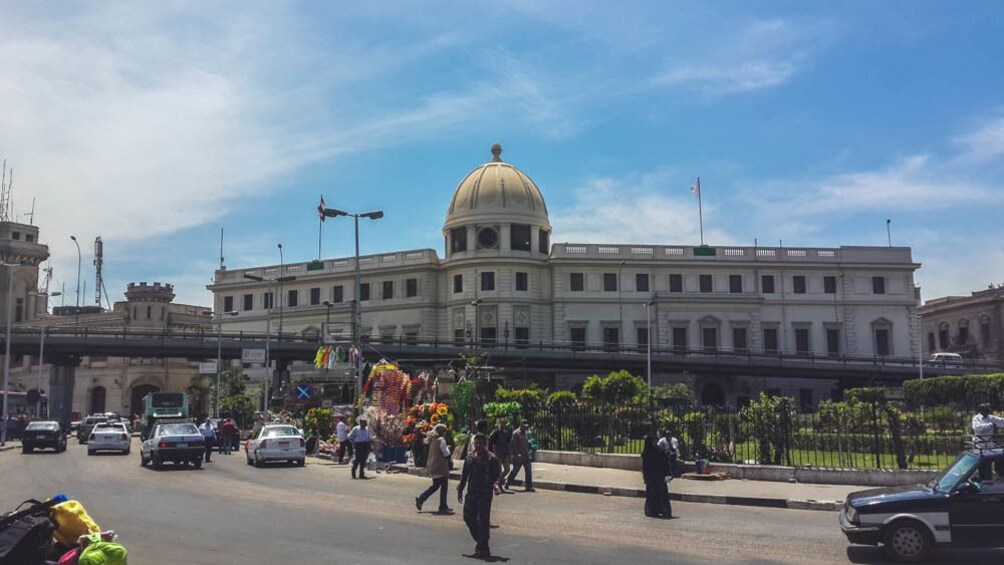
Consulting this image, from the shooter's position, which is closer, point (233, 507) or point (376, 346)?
point (233, 507)

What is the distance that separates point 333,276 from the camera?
80.5m

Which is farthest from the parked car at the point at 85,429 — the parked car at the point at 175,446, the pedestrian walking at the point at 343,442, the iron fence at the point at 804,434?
the iron fence at the point at 804,434

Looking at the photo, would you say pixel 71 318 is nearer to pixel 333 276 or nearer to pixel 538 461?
pixel 333 276

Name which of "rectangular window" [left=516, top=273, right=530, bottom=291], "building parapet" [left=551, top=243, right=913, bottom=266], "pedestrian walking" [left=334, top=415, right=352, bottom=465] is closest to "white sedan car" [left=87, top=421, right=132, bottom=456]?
"pedestrian walking" [left=334, top=415, right=352, bottom=465]

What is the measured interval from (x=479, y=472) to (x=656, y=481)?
4.89 m

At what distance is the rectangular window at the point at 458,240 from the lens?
75.2 meters

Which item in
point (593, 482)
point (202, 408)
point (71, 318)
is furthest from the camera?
point (71, 318)

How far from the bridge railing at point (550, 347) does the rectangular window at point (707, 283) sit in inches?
213

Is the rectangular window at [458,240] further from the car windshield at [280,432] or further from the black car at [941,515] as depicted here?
the black car at [941,515]

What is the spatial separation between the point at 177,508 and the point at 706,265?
207ft

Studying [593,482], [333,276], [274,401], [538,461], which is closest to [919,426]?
[593,482]

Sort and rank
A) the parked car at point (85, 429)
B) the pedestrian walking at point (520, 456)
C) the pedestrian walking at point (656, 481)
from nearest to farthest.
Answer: the pedestrian walking at point (656, 481) → the pedestrian walking at point (520, 456) → the parked car at point (85, 429)

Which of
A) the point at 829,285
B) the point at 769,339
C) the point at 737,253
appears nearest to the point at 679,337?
the point at 769,339

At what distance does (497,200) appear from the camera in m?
73.8
